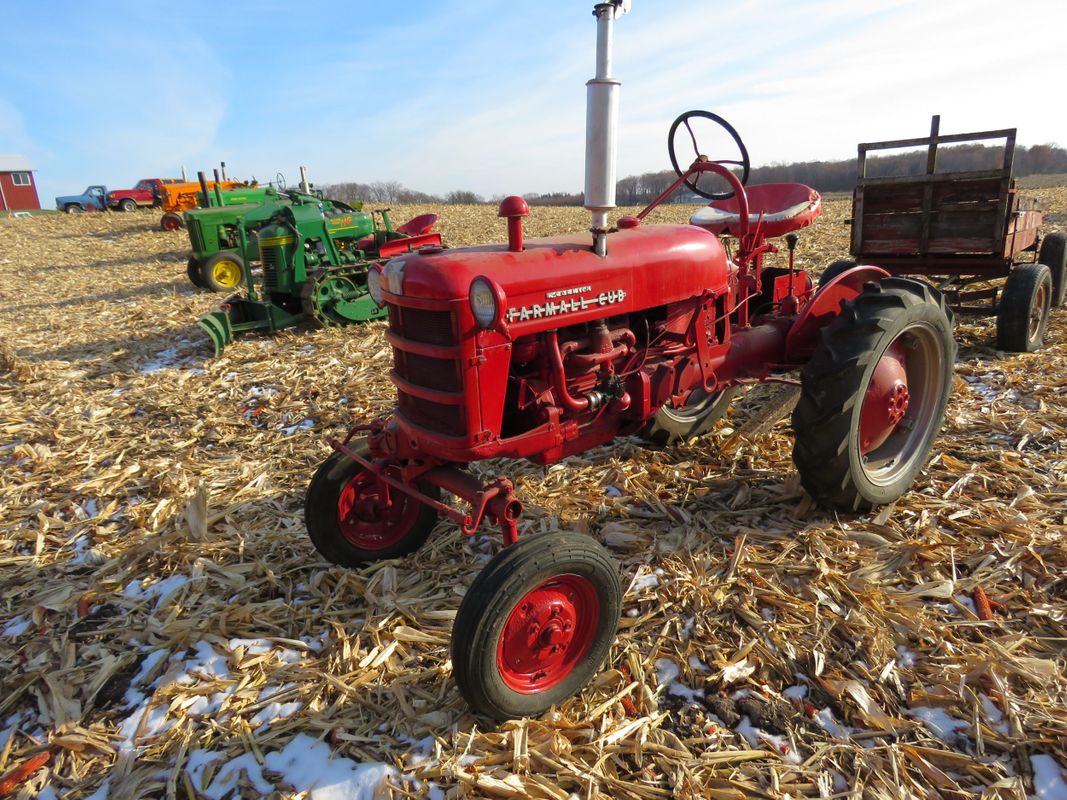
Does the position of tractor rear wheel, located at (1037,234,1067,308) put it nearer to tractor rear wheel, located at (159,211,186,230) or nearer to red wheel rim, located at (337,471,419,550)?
red wheel rim, located at (337,471,419,550)

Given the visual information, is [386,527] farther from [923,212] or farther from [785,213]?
[923,212]

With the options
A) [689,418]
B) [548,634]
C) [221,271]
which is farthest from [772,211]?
[221,271]

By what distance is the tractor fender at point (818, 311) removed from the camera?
397cm

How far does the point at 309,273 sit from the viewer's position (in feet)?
29.4

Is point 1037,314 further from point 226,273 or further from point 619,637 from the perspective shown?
point 226,273

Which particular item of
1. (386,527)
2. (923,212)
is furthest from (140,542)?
(923,212)

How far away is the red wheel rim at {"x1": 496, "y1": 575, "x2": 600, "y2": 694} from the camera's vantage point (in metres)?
2.46

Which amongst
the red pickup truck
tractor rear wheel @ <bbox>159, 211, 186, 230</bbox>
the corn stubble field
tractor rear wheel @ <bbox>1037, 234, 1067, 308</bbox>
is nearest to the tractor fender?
the corn stubble field

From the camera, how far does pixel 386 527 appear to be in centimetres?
356

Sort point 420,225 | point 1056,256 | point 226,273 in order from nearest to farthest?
1. point 1056,256
2. point 420,225
3. point 226,273

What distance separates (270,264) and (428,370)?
7157mm

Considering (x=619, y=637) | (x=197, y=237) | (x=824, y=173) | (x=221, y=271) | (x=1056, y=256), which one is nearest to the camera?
(x=619, y=637)

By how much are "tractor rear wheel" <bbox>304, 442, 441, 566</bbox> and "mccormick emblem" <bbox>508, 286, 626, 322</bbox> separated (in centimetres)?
114

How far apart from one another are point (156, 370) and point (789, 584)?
23.6 feet
